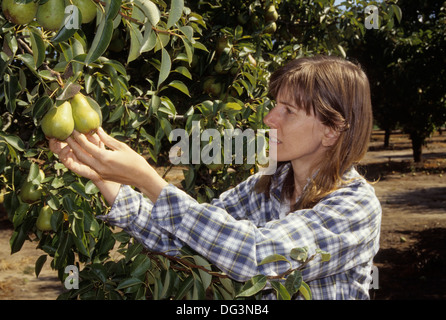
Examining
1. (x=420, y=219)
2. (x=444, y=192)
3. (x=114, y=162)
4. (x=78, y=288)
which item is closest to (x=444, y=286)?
(x=420, y=219)

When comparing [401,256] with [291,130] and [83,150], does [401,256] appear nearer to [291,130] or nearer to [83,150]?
[291,130]

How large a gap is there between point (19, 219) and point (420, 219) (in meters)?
7.11

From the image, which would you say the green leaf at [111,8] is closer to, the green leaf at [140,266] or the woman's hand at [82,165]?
the woman's hand at [82,165]

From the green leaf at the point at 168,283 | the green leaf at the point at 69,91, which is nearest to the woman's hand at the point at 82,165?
the green leaf at the point at 69,91

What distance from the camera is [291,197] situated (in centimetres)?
147

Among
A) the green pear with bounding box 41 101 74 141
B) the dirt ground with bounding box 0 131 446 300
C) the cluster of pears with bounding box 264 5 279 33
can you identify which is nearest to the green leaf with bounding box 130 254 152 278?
the green pear with bounding box 41 101 74 141

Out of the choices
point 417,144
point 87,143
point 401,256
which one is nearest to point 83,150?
point 87,143

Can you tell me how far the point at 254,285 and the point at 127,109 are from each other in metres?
0.85

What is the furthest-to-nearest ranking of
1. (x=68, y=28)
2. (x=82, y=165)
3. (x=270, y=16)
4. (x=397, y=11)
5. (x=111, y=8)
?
(x=397, y=11) → (x=270, y=16) → (x=82, y=165) → (x=68, y=28) → (x=111, y=8)

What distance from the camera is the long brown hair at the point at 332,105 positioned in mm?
1291

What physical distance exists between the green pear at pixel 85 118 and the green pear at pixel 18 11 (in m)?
0.24

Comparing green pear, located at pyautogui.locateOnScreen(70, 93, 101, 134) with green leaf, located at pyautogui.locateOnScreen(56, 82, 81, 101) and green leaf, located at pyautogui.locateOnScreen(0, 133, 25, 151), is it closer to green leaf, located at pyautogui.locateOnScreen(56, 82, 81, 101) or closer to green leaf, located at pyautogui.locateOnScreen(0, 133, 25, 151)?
green leaf, located at pyautogui.locateOnScreen(56, 82, 81, 101)

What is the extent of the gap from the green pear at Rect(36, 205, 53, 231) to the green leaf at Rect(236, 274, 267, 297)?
85cm

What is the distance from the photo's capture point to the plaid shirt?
969mm
